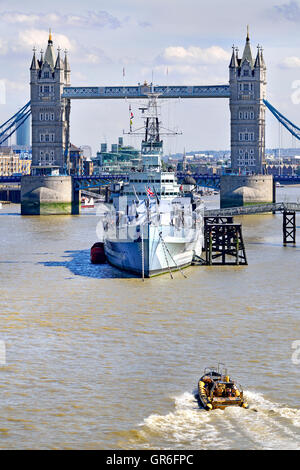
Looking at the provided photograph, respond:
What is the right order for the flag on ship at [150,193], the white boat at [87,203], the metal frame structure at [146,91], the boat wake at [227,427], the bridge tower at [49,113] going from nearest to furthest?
the boat wake at [227,427], the flag on ship at [150,193], the metal frame structure at [146,91], the bridge tower at [49,113], the white boat at [87,203]

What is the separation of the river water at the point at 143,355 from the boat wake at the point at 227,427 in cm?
Result: 3

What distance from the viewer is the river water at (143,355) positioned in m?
24.8

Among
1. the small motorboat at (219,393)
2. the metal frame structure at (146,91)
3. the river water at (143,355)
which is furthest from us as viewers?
the metal frame structure at (146,91)

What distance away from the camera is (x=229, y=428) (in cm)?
2494

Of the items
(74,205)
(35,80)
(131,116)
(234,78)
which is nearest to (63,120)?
(35,80)

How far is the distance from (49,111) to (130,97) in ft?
45.5

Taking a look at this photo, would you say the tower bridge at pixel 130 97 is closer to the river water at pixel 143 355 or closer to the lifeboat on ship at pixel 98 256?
the lifeboat on ship at pixel 98 256

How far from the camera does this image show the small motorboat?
26.5 metres

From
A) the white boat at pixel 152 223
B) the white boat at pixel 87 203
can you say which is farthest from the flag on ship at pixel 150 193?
the white boat at pixel 87 203

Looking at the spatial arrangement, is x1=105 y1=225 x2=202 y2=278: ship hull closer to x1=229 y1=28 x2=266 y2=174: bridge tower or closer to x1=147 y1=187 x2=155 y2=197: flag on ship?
x1=147 y1=187 x2=155 y2=197: flag on ship

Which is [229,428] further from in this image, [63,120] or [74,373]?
[63,120]

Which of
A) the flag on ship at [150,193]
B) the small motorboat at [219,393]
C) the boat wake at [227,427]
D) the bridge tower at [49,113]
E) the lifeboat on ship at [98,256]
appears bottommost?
the boat wake at [227,427]

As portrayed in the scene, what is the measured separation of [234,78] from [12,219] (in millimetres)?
42825

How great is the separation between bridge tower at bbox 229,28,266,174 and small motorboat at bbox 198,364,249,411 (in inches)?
3955
